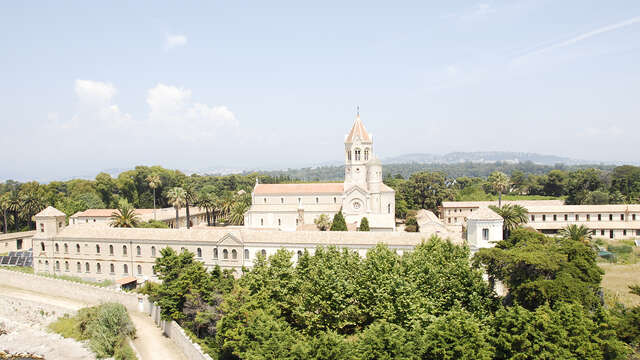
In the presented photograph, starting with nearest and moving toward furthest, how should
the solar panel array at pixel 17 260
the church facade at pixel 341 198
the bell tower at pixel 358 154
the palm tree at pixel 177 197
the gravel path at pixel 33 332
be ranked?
the gravel path at pixel 33 332 → the solar panel array at pixel 17 260 → the church facade at pixel 341 198 → the palm tree at pixel 177 197 → the bell tower at pixel 358 154

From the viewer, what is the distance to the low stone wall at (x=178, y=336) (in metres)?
28.0

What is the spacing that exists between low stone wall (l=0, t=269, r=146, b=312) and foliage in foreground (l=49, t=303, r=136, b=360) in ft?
8.70

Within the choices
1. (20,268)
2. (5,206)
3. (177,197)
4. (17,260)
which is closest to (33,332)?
(20,268)

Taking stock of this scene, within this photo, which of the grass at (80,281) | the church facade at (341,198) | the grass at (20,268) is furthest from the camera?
the church facade at (341,198)

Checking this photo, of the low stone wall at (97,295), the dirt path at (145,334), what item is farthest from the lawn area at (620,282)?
the dirt path at (145,334)

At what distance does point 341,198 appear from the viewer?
61.6m

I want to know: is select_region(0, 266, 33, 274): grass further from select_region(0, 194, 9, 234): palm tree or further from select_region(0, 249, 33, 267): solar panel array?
select_region(0, 194, 9, 234): palm tree

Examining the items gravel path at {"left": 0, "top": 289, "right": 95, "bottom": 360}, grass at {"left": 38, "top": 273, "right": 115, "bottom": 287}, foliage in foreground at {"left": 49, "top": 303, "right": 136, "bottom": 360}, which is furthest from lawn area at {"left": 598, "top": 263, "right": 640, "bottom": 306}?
grass at {"left": 38, "top": 273, "right": 115, "bottom": 287}

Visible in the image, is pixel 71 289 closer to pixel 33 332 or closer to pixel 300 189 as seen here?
pixel 33 332

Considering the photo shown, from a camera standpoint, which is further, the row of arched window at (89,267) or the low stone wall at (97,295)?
the row of arched window at (89,267)

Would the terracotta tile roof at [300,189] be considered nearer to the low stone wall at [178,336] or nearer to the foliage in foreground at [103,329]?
the low stone wall at [178,336]

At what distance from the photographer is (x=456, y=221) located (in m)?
70.3

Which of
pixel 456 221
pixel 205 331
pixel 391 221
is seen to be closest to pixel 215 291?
pixel 205 331

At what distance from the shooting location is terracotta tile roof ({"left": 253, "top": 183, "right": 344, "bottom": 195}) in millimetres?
62678
